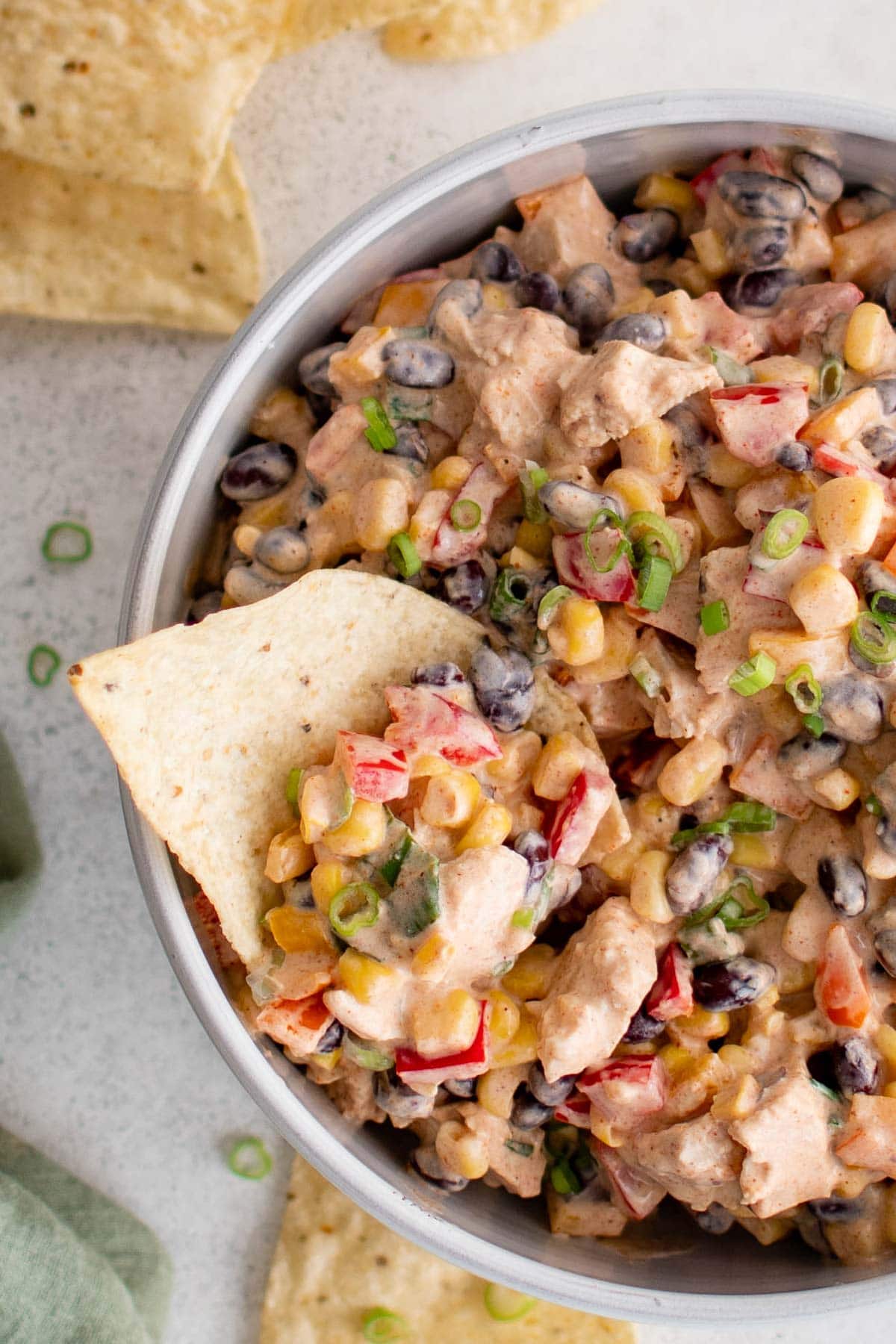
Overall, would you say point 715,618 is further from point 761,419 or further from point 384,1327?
point 384,1327

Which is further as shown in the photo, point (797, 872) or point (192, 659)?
point (797, 872)

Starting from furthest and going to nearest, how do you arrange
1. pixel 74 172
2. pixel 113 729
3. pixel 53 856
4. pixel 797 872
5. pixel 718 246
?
pixel 53 856
pixel 74 172
pixel 718 246
pixel 797 872
pixel 113 729

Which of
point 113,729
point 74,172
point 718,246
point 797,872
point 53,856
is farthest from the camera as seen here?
point 53,856

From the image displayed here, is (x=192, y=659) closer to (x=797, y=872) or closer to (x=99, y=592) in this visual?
(x=99, y=592)

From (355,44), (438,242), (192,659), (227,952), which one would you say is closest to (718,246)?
Result: (438,242)

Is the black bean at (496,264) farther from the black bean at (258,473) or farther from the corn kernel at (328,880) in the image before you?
the corn kernel at (328,880)

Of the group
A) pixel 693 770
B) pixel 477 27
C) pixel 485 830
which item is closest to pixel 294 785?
pixel 485 830

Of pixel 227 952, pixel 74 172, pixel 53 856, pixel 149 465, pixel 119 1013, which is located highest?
pixel 74 172

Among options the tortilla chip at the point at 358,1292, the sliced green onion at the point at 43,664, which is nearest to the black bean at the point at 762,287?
the sliced green onion at the point at 43,664
